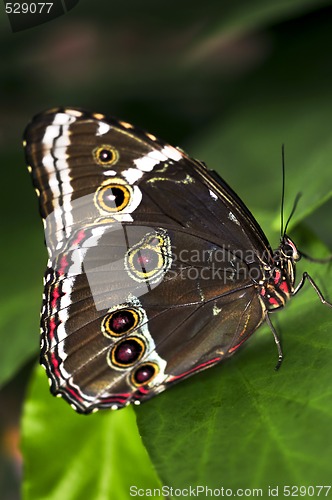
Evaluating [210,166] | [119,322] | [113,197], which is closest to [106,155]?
[113,197]

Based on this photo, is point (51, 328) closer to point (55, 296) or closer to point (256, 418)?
point (55, 296)

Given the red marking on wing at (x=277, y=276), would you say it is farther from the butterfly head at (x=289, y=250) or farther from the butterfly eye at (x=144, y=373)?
the butterfly eye at (x=144, y=373)

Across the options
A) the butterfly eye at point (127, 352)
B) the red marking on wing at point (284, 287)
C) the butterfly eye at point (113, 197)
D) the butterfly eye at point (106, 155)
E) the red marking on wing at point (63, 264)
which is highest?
the butterfly eye at point (106, 155)

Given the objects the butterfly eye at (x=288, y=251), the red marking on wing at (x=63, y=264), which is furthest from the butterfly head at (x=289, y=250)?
the red marking on wing at (x=63, y=264)

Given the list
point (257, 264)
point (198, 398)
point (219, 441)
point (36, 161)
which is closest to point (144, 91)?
point (36, 161)

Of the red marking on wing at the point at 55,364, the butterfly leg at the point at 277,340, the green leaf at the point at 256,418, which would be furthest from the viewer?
the red marking on wing at the point at 55,364

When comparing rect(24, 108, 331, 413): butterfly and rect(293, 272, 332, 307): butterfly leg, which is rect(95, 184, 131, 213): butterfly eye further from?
rect(293, 272, 332, 307): butterfly leg
